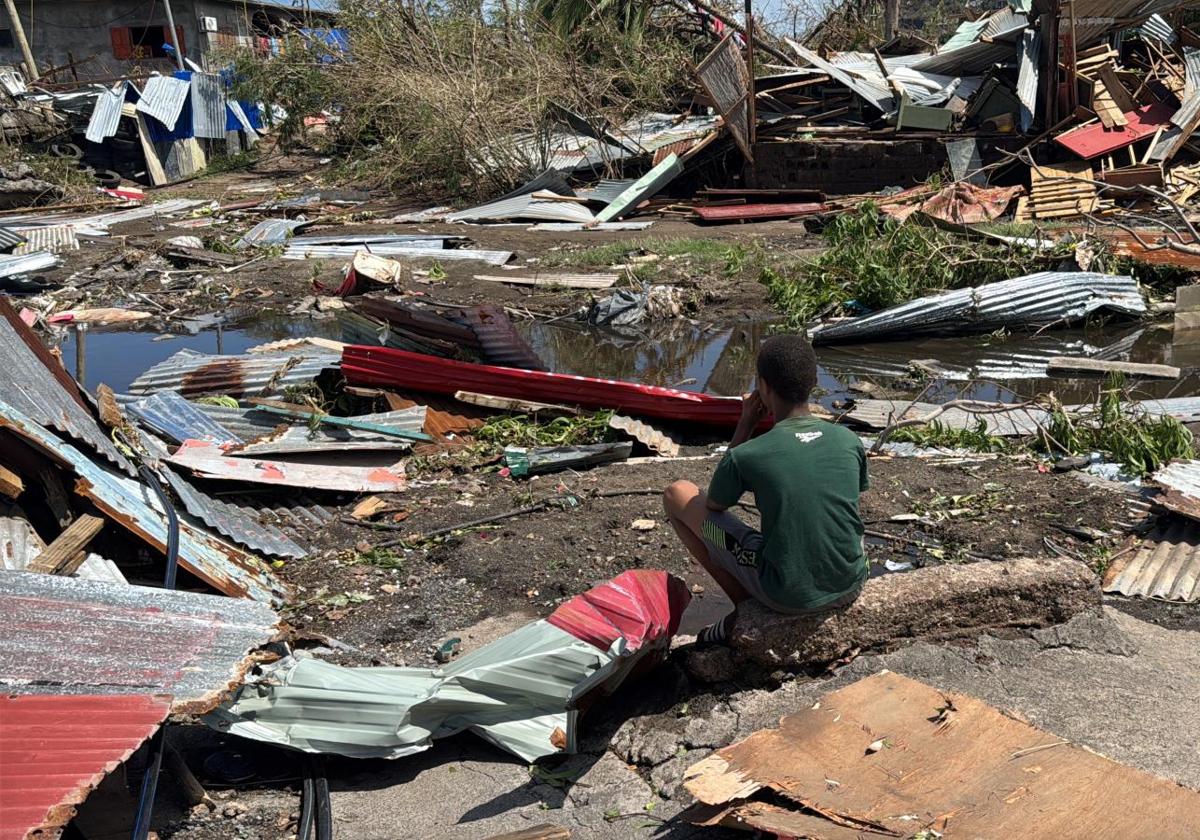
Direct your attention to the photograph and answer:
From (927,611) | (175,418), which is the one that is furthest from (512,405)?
(927,611)

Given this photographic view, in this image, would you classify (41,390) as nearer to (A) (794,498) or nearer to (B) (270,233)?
(A) (794,498)

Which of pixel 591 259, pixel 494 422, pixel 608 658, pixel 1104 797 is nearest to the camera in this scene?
pixel 1104 797

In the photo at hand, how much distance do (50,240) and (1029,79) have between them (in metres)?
14.6

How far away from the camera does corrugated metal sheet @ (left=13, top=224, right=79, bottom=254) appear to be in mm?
15617

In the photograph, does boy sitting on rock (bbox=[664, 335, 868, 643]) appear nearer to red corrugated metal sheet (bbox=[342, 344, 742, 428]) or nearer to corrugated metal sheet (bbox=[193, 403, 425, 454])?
red corrugated metal sheet (bbox=[342, 344, 742, 428])

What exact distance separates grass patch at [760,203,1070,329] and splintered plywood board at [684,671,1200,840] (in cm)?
752

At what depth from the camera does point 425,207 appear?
1908cm

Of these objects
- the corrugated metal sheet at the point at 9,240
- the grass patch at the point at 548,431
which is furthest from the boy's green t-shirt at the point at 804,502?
the corrugated metal sheet at the point at 9,240

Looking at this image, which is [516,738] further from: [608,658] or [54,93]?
[54,93]

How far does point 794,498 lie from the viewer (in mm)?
3590

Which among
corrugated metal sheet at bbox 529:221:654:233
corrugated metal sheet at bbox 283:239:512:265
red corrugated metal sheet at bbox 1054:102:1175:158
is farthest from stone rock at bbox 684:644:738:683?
red corrugated metal sheet at bbox 1054:102:1175:158

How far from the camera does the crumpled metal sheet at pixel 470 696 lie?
3.53 metres

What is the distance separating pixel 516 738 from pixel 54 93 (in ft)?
86.6

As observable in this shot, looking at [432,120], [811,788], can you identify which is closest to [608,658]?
[811,788]
